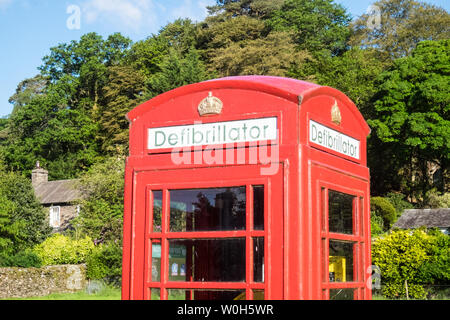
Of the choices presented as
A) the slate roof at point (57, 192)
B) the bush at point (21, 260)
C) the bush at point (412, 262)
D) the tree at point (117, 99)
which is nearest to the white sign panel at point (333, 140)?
the bush at point (412, 262)

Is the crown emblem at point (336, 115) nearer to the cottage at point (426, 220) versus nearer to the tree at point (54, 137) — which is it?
the cottage at point (426, 220)

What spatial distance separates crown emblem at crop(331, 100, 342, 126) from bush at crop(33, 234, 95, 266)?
28.0 metres

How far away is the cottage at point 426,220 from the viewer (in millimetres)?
34406

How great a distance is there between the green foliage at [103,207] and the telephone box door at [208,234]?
2952 cm

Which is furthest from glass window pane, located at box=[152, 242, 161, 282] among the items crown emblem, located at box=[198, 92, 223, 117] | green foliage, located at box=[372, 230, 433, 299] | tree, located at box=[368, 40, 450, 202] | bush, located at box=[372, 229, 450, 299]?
tree, located at box=[368, 40, 450, 202]

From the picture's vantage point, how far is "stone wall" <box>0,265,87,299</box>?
27422mm

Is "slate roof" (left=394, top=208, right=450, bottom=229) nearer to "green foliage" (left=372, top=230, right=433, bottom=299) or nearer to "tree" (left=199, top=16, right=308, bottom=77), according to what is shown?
"green foliage" (left=372, top=230, right=433, bottom=299)

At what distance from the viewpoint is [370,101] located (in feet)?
151

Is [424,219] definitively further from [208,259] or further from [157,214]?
[157,214]

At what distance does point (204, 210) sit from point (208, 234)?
37 centimetres
